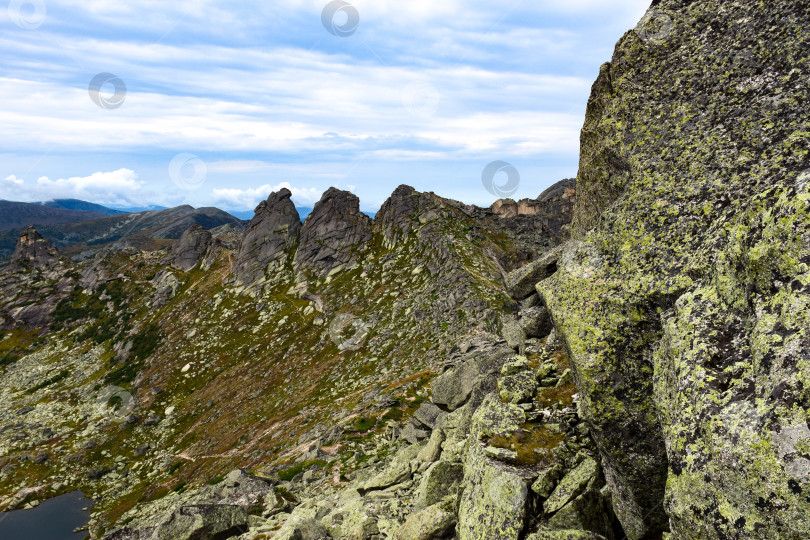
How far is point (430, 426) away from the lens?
2844 centimetres

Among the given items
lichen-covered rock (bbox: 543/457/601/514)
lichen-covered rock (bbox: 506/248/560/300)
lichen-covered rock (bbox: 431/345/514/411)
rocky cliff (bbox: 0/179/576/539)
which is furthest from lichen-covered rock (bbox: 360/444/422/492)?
lichen-covered rock (bbox: 543/457/601/514)

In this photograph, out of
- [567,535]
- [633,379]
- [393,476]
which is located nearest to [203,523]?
[393,476]

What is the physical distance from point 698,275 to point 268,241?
329 feet

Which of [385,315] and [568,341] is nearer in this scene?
[568,341]

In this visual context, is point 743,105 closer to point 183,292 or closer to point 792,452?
point 792,452

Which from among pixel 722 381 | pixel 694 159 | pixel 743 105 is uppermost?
pixel 743 105

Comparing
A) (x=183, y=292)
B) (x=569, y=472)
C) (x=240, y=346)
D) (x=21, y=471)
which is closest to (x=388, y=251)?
(x=240, y=346)

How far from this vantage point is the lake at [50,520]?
47.0 metres

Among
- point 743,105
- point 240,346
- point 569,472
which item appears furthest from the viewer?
point 240,346

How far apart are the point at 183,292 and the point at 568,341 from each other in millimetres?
110429

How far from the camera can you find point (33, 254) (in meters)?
142

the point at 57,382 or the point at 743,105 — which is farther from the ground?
the point at 743,105

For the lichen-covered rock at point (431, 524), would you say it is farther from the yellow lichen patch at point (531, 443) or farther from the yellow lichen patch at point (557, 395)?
the yellow lichen patch at point (557, 395)

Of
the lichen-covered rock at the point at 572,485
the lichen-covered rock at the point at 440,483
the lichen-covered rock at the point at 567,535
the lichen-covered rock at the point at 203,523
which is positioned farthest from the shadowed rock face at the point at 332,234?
the lichen-covered rock at the point at 567,535
